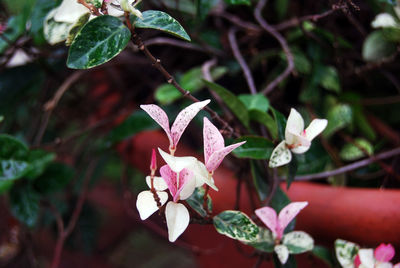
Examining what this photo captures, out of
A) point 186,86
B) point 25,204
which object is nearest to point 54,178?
point 25,204

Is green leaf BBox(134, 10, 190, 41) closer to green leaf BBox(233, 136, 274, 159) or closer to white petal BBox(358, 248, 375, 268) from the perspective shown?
green leaf BBox(233, 136, 274, 159)

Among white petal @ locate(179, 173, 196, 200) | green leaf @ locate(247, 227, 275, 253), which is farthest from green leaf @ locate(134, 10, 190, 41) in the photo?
green leaf @ locate(247, 227, 275, 253)

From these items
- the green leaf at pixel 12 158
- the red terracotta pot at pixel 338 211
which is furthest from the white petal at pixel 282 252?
the green leaf at pixel 12 158

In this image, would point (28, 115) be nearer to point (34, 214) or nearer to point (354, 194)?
point (34, 214)

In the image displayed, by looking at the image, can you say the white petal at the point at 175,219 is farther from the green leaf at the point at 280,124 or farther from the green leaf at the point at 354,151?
the green leaf at the point at 354,151

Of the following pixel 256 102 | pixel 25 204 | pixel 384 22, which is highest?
pixel 384 22

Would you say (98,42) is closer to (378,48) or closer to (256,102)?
(256,102)
